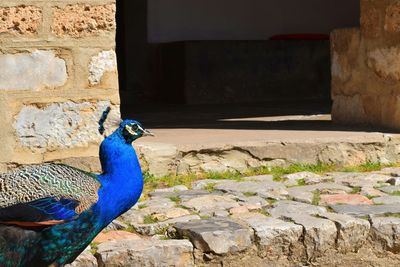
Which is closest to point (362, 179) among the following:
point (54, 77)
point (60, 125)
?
point (60, 125)

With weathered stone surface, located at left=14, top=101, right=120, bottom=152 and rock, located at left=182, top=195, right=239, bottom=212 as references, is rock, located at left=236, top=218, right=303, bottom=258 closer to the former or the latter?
rock, located at left=182, top=195, right=239, bottom=212

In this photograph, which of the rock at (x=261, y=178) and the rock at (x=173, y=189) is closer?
the rock at (x=173, y=189)

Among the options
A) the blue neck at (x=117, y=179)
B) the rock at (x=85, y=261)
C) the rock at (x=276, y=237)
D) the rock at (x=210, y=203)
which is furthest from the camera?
the rock at (x=210, y=203)

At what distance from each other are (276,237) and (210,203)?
672 millimetres

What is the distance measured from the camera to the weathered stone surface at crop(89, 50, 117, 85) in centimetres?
533

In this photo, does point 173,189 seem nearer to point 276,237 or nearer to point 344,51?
point 276,237

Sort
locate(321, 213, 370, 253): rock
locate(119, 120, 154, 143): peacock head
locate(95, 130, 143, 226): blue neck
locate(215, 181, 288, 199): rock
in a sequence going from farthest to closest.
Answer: locate(215, 181, 288, 199): rock, locate(321, 213, 370, 253): rock, locate(119, 120, 154, 143): peacock head, locate(95, 130, 143, 226): blue neck

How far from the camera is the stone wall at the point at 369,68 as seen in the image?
6.64m

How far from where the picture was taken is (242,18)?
1126 cm

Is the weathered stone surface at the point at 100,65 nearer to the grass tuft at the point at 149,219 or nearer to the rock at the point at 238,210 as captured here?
the grass tuft at the point at 149,219

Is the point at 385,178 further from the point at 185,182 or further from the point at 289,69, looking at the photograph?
the point at 289,69

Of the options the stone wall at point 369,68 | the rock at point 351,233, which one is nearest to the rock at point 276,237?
the rock at point 351,233

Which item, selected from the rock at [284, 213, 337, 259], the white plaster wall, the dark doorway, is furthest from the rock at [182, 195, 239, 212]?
the white plaster wall

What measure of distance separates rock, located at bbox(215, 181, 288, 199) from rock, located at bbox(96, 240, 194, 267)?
3.45ft
